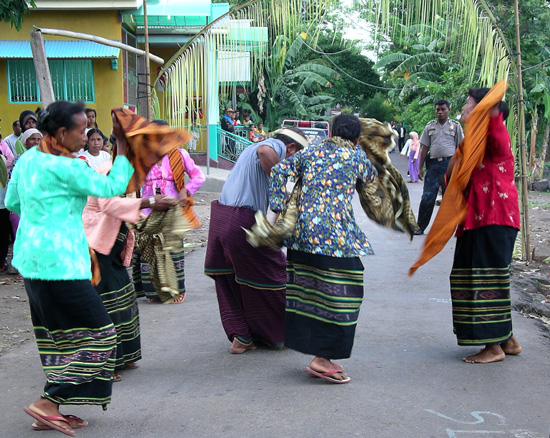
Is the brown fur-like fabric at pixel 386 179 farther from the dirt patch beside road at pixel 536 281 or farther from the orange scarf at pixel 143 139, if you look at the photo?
the dirt patch beside road at pixel 536 281

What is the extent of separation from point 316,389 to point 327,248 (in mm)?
909

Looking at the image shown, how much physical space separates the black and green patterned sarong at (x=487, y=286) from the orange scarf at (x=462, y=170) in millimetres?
245

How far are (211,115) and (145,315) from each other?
51.4 ft

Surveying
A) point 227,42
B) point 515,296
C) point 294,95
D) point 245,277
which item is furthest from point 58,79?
point 294,95

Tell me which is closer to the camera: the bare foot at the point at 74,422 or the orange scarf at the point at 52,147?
the orange scarf at the point at 52,147

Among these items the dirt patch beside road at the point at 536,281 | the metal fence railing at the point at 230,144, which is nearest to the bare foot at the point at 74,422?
the dirt patch beside road at the point at 536,281

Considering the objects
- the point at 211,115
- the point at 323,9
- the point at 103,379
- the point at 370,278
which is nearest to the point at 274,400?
the point at 103,379

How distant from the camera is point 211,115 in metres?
22.0

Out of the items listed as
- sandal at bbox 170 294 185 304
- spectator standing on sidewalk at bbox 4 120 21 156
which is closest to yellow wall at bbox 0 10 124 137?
spectator standing on sidewalk at bbox 4 120 21 156

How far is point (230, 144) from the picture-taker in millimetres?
23469

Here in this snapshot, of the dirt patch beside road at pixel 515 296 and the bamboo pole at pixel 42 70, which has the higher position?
the bamboo pole at pixel 42 70

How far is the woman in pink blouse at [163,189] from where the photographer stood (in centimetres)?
673

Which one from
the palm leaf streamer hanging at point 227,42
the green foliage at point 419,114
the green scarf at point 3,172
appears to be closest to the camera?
the green scarf at point 3,172

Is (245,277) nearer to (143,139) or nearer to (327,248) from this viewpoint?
(327,248)
